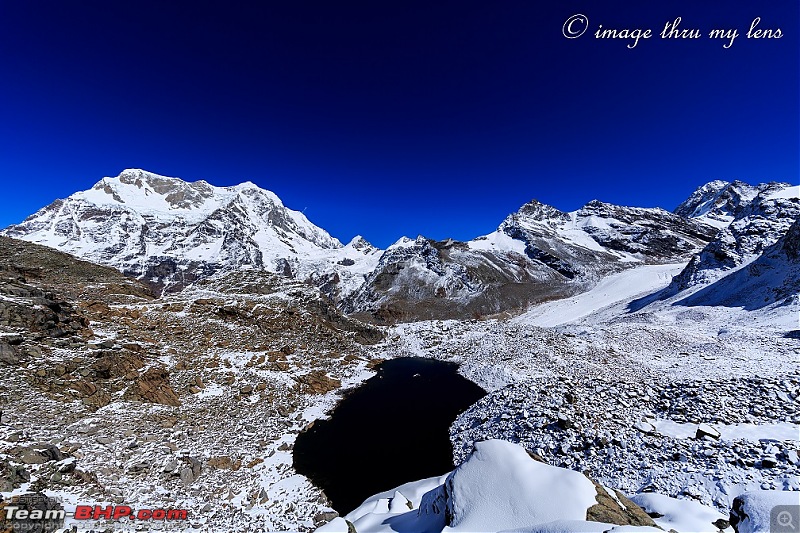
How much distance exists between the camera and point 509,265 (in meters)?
145

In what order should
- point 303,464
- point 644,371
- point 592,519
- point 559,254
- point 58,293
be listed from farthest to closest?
point 559,254 < point 58,293 < point 644,371 < point 303,464 < point 592,519

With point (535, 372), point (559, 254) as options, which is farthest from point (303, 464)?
point (559, 254)

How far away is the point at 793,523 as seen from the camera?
868 centimetres

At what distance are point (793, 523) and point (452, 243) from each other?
150954 mm

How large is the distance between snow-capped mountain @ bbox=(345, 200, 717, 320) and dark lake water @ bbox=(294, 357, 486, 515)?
231 feet

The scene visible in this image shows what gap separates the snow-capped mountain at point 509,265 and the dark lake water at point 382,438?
7037 centimetres

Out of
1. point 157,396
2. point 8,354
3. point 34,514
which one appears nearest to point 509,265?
point 157,396

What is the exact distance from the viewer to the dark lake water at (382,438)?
20.3m

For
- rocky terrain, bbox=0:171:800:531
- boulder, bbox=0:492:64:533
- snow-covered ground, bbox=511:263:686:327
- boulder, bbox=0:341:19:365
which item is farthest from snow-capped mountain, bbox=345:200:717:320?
boulder, bbox=0:492:64:533

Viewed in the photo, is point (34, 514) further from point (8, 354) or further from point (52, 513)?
point (8, 354)

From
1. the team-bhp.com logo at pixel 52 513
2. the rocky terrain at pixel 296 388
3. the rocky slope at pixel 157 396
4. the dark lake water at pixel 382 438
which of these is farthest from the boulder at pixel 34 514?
the dark lake water at pixel 382 438

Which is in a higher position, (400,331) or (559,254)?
(559,254)

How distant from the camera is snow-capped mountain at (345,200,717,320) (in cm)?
11644

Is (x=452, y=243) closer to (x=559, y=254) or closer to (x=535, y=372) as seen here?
(x=559, y=254)
